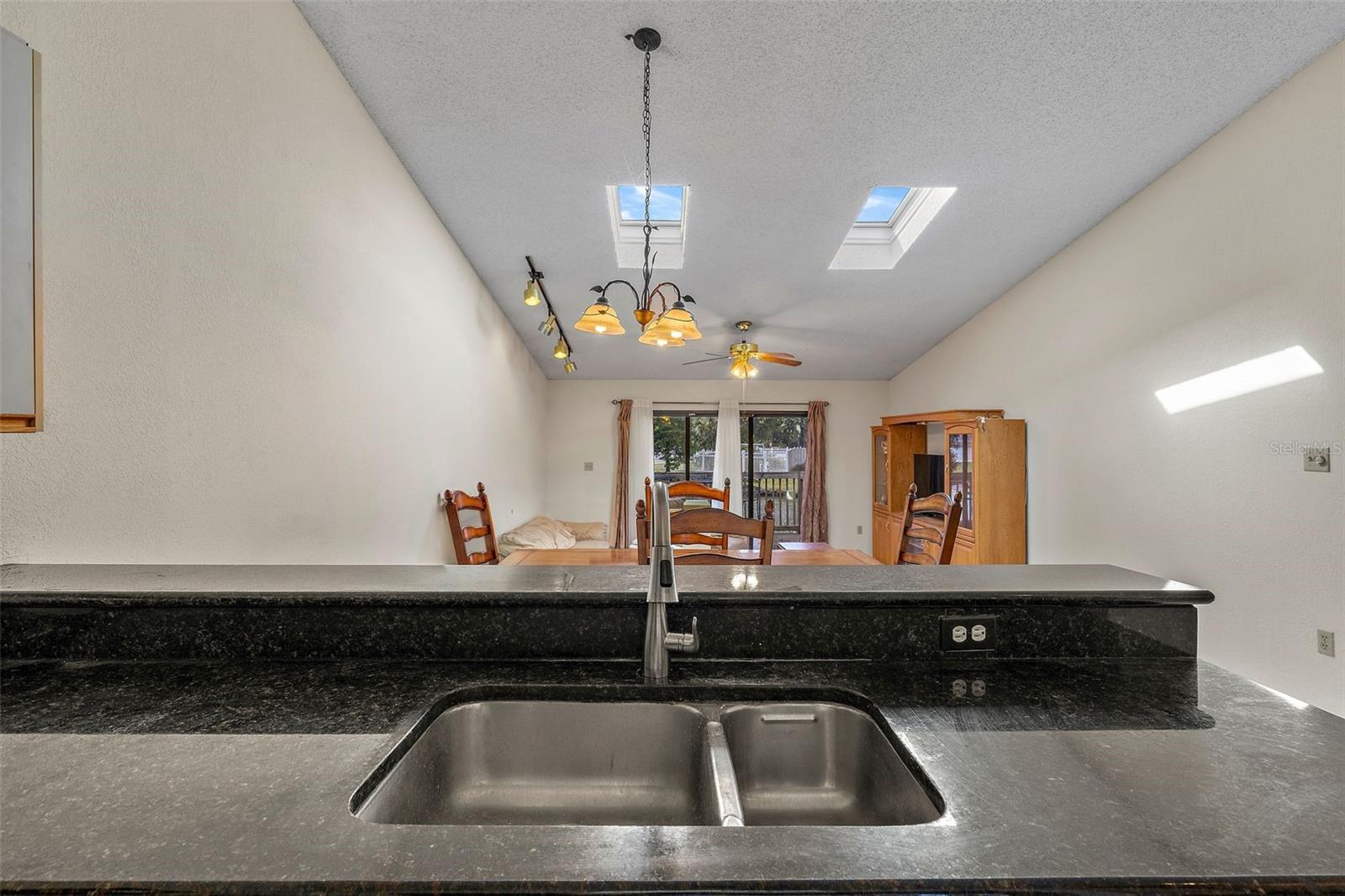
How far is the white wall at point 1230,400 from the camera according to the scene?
2078 millimetres

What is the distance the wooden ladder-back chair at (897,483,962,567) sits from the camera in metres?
2.18

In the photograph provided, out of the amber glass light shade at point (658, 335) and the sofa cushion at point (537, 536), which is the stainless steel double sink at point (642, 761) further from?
the sofa cushion at point (537, 536)

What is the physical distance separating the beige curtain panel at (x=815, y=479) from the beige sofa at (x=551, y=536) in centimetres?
249

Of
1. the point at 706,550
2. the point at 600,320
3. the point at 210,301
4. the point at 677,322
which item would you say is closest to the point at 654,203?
the point at 677,322

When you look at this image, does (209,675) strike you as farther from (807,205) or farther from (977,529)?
(977,529)

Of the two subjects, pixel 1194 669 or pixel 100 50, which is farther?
pixel 100 50

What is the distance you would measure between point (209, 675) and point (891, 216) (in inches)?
158

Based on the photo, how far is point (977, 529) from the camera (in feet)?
13.2

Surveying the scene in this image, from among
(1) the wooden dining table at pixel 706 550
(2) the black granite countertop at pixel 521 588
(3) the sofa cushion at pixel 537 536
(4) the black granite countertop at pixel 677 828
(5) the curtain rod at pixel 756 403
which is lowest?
(3) the sofa cushion at pixel 537 536

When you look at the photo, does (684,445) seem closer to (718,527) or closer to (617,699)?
(718,527)

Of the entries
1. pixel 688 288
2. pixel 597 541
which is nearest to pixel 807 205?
pixel 688 288

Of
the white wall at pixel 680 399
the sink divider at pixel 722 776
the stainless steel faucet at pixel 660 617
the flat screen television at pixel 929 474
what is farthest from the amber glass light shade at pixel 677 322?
the white wall at pixel 680 399

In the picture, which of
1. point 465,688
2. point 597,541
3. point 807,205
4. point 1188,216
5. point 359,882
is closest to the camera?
point 359,882

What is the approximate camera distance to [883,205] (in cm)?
364
